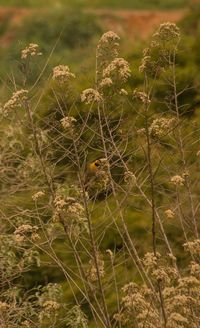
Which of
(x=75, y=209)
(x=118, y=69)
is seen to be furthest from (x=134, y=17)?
(x=75, y=209)

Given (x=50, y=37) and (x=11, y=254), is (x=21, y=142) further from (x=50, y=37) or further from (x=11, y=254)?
(x=50, y=37)

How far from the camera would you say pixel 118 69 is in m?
3.94

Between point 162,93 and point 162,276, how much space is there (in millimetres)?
4318

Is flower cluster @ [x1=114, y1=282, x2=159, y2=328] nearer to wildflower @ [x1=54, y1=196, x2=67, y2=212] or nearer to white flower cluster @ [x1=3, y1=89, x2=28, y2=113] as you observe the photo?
wildflower @ [x1=54, y1=196, x2=67, y2=212]

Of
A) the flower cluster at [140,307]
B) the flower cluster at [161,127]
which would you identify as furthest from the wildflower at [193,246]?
the flower cluster at [161,127]

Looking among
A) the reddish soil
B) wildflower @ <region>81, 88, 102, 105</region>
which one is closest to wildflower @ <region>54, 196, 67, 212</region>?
wildflower @ <region>81, 88, 102, 105</region>

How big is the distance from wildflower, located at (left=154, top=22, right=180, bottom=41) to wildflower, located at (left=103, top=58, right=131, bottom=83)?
0.29 m

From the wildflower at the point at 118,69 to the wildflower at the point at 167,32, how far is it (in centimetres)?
29

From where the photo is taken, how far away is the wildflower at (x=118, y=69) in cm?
389

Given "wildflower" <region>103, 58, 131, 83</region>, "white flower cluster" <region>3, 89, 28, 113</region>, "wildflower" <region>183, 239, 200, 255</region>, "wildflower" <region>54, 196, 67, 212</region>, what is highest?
"wildflower" <region>103, 58, 131, 83</region>

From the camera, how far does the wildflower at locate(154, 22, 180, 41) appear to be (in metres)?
4.10

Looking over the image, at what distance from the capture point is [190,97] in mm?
8492

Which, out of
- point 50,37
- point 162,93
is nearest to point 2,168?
point 162,93

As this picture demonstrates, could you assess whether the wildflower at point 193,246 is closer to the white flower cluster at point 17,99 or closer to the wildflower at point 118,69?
the wildflower at point 118,69
